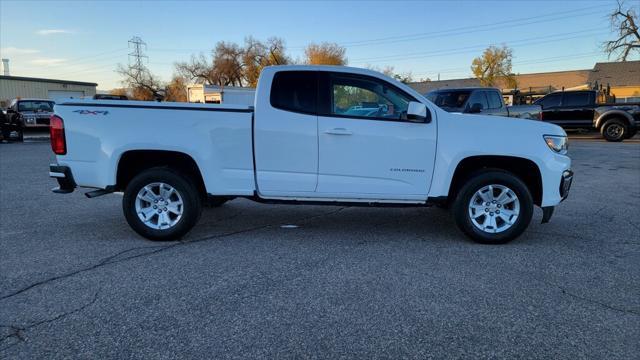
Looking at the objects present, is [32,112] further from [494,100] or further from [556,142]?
[556,142]

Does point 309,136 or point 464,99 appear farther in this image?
point 464,99

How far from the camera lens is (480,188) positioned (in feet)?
16.0

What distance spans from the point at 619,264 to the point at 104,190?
18.1 ft

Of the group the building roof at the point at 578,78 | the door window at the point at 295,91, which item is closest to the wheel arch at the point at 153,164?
the door window at the point at 295,91

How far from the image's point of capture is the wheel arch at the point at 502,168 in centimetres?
492

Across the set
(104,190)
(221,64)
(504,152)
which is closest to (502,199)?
(504,152)

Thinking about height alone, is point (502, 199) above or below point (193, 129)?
below

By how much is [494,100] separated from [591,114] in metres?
8.65

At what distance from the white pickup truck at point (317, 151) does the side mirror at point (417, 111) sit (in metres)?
0.01

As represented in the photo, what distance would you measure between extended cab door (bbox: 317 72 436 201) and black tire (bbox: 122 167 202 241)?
145 cm

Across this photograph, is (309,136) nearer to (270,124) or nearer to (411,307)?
(270,124)

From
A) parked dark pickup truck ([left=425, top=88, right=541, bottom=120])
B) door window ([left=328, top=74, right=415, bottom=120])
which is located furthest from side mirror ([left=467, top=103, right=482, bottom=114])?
door window ([left=328, top=74, right=415, bottom=120])

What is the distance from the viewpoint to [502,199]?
4922 millimetres

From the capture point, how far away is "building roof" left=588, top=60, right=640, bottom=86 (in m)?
48.5
